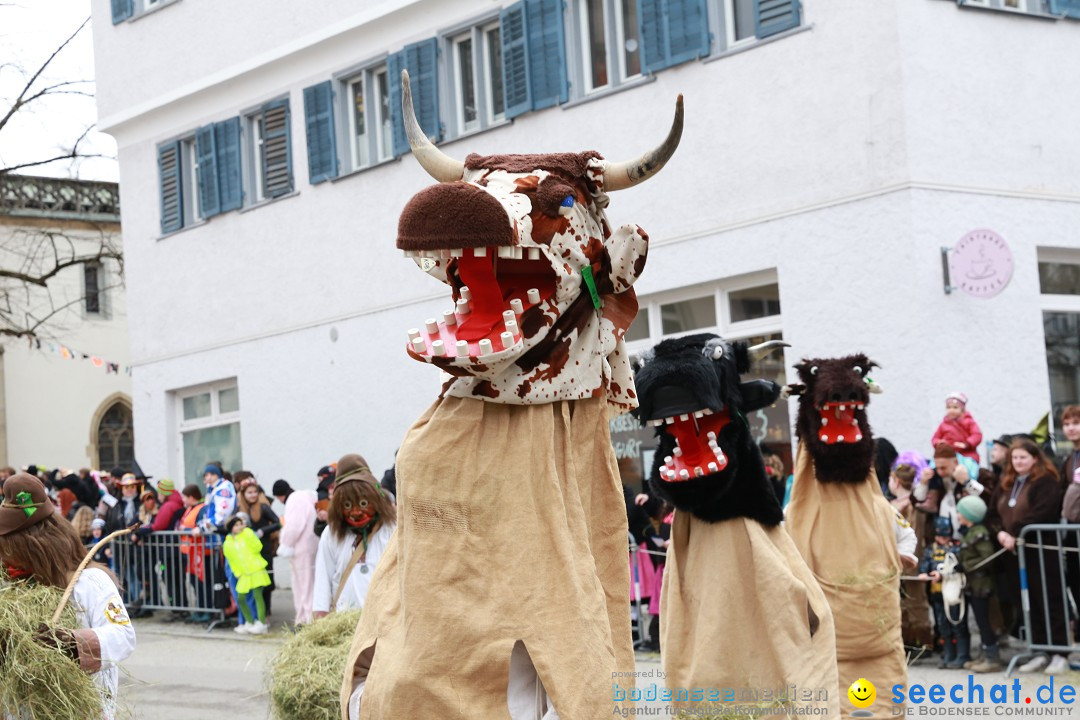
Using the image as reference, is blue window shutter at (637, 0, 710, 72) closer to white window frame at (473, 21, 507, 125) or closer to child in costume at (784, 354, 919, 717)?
white window frame at (473, 21, 507, 125)

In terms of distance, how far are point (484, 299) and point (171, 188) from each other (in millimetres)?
18321

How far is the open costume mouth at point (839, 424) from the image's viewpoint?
7.29 m

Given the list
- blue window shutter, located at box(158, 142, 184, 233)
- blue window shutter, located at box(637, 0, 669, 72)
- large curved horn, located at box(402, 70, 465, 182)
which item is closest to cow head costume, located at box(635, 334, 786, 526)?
large curved horn, located at box(402, 70, 465, 182)

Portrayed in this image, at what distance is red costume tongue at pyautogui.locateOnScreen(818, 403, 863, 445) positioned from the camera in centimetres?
729

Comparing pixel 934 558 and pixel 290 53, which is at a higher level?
pixel 290 53

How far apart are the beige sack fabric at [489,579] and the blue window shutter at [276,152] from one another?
51.9 ft

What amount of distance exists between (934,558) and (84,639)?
6.79 metres

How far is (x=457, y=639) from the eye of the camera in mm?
3730

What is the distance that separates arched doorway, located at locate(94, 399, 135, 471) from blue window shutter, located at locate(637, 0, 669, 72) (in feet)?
79.7

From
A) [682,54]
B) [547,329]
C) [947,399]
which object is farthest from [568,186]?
[682,54]

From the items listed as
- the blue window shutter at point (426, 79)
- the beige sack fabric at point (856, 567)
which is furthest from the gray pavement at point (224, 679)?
the blue window shutter at point (426, 79)

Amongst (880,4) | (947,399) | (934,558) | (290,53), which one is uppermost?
(290,53)

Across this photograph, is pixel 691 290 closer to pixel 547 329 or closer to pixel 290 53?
pixel 290 53
